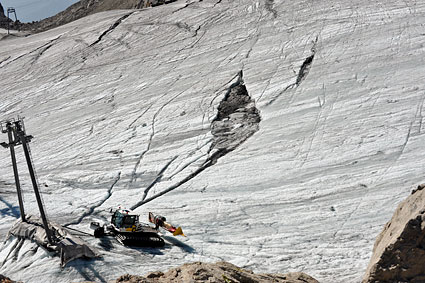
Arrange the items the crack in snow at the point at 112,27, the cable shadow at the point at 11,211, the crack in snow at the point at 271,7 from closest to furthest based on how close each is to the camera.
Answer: the cable shadow at the point at 11,211 < the crack in snow at the point at 271,7 < the crack in snow at the point at 112,27

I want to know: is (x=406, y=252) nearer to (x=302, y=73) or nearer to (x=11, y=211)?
(x=11, y=211)

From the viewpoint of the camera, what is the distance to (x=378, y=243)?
353 inches


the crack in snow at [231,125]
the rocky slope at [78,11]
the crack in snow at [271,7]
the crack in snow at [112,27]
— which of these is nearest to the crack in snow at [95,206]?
the crack in snow at [231,125]

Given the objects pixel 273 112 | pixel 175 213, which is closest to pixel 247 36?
pixel 273 112

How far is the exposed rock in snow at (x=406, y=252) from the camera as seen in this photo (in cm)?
741

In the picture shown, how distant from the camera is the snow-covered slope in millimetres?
11133

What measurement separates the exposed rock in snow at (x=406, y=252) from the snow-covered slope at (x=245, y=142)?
1.97m

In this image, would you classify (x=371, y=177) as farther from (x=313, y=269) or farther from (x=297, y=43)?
(x=297, y=43)

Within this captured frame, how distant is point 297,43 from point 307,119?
672cm

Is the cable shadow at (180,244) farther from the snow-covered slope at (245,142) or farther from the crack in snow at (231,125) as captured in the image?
the crack in snow at (231,125)

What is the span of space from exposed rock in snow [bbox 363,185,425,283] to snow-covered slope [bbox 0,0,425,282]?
6.46 feet

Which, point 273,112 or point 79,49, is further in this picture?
point 79,49

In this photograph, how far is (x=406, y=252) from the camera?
24.4 ft

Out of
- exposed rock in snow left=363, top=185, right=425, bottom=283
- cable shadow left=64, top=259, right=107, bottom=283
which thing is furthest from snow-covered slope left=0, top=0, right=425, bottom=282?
→ exposed rock in snow left=363, top=185, right=425, bottom=283
